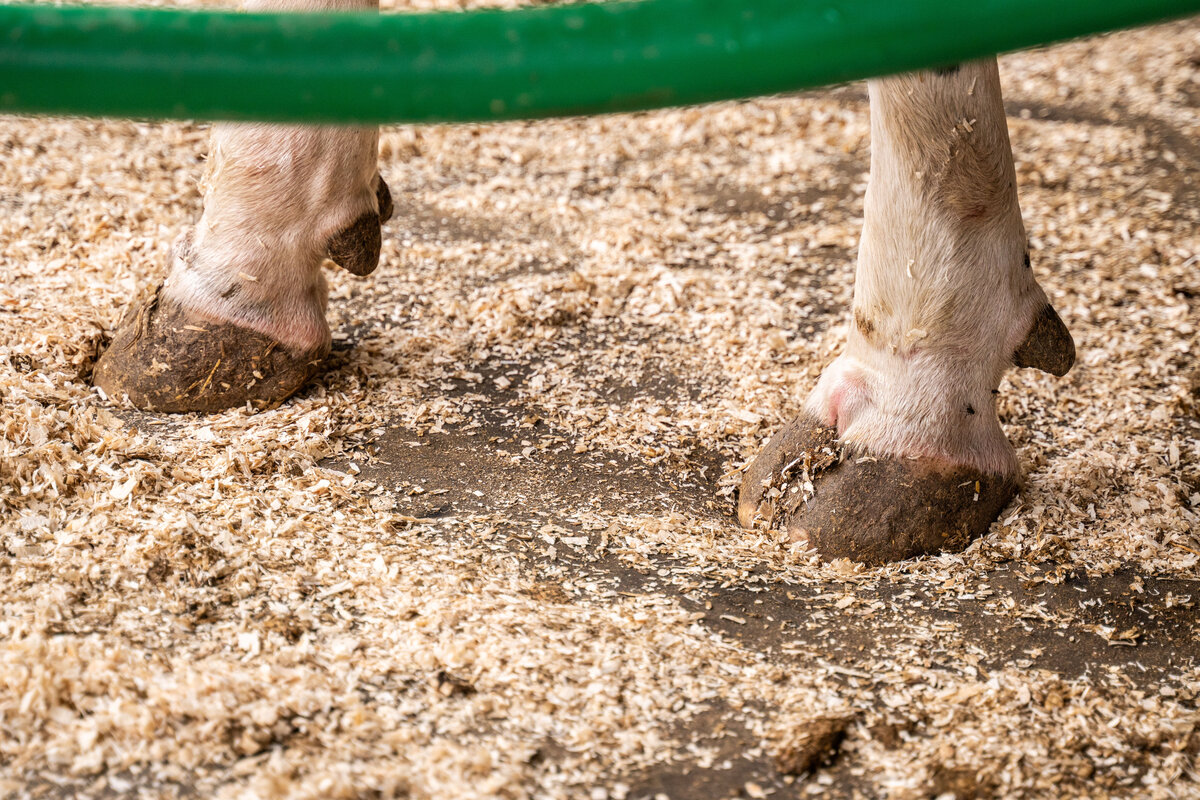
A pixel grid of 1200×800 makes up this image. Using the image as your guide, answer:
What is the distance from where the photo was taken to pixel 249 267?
2.42 metres

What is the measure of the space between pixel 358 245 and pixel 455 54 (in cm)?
150

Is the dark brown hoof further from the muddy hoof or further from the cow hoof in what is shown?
the cow hoof

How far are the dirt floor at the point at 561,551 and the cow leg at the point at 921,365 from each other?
0.29ft

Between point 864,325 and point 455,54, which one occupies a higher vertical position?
point 455,54

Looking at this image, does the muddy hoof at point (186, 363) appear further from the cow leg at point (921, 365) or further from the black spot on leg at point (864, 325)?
the black spot on leg at point (864, 325)

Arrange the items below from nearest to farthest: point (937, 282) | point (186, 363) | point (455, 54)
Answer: point (455, 54)
point (937, 282)
point (186, 363)

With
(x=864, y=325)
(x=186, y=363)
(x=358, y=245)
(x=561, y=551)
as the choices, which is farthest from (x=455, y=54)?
(x=186, y=363)

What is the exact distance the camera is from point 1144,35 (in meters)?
5.50

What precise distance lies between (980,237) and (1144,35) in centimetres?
433

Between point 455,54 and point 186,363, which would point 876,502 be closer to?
point 455,54

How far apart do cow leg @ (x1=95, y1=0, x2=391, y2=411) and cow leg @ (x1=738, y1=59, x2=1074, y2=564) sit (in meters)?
1.09

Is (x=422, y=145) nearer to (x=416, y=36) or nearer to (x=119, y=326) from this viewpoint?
(x=119, y=326)

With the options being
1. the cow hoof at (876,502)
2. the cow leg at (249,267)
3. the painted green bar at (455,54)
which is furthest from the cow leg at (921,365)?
the cow leg at (249,267)

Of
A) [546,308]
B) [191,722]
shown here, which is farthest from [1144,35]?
[191,722]
